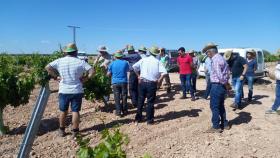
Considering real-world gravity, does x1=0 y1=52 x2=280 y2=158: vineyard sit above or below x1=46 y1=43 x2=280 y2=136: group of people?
below

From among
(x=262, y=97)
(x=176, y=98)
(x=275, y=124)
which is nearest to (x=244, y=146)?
(x=275, y=124)

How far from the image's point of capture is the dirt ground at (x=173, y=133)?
6.14 m

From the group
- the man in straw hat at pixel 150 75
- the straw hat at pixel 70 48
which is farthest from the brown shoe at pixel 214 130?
the straw hat at pixel 70 48

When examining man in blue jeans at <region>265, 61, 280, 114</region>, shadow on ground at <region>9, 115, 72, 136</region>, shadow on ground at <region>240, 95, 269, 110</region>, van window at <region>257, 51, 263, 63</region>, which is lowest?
shadow on ground at <region>9, 115, 72, 136</region>

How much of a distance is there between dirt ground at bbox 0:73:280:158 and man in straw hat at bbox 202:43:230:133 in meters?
0.32

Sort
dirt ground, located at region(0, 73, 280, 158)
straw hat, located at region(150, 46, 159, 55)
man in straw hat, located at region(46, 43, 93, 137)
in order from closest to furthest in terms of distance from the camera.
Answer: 1. dirt ground, located at region(0, 73, 280, 158)
2. man in straw hat, located at region(46, 43, 93, 137)
3. straw hat, located at region(150, 46, 159, 55)

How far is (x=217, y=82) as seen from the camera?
273 inches

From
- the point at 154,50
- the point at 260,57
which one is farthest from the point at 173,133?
the point at 260,57

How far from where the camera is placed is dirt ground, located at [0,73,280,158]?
20.1 feet

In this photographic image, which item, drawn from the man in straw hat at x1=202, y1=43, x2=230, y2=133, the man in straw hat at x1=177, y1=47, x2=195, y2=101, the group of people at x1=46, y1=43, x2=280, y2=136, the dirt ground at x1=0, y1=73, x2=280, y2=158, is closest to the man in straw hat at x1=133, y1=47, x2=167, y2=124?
the group of people at x1=46, y1=43, x2=280, y2=136

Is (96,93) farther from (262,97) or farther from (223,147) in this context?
(262,97)

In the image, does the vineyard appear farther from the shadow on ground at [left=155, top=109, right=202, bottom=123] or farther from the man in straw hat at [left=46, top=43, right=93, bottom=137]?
the man in straw hat at [left=46, top=43, right=93, bottom=137]

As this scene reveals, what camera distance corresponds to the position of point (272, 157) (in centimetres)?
592

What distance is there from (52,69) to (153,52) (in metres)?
2.26
